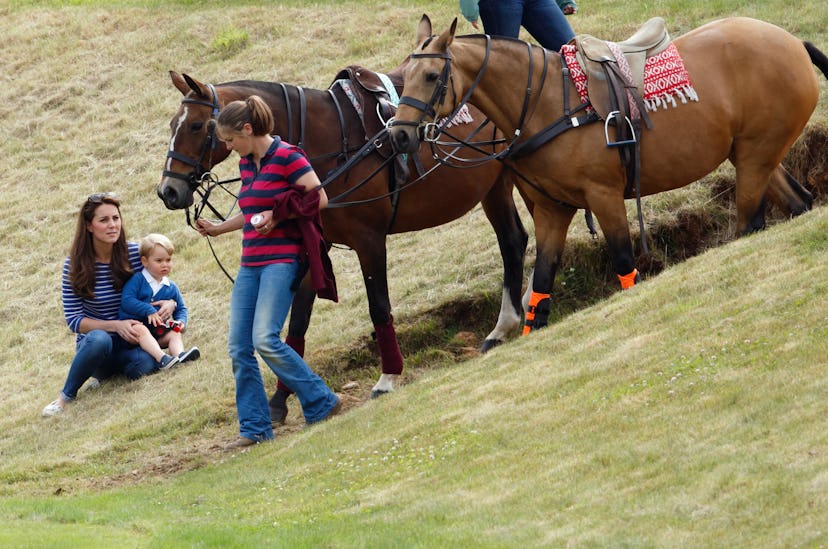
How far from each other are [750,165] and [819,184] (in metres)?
2.38

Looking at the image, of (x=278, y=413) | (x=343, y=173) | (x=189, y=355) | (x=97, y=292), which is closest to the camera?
(x=343, y=173)

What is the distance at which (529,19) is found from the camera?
38.9 ft

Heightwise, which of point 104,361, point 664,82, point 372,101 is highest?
point 372,101

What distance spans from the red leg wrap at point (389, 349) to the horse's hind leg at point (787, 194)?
11.6 ft

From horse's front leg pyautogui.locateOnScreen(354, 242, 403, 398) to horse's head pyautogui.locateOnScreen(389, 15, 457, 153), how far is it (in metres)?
1.29

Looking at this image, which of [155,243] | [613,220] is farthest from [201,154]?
[613,220]

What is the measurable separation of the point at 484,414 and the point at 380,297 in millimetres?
2260

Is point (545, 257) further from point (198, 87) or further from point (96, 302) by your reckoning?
point (96, 302)

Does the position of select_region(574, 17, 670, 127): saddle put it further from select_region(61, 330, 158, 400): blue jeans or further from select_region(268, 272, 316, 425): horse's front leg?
select_region(61, 330, 158, 400): blue jeans

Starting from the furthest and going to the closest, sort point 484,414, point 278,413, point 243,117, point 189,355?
point 189,355 → point 278,413 → point 243,117 → point 484,414

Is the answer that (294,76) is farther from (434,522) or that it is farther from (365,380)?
(434,522)

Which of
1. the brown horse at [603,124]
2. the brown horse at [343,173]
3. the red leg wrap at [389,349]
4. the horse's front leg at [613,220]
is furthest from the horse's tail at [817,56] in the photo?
the red leg wrap at [389,349]

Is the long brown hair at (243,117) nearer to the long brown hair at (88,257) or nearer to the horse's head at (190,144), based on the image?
the horse's head at (190,144)

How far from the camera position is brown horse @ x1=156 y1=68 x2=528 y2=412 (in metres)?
10.2
